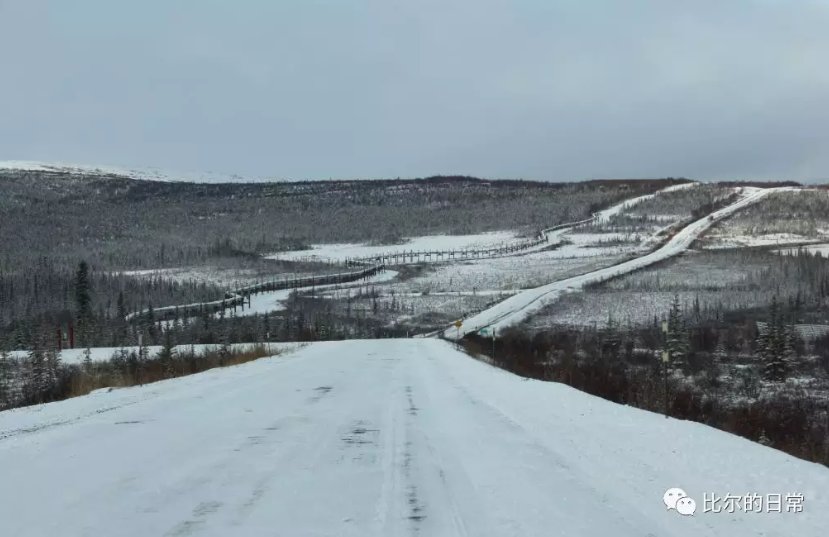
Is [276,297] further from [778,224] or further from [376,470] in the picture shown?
[778,224]

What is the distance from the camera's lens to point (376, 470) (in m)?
6.92

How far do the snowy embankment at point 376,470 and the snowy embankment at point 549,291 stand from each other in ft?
87.1

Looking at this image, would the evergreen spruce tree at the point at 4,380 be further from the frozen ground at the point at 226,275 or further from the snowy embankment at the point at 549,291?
the frozen ground at the point at 226,275

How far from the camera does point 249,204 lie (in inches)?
7392

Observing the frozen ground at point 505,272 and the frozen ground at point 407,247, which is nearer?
the frozen ground at point 505,272

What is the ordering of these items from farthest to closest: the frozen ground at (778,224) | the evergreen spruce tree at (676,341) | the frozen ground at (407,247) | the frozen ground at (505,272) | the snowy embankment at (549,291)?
the frozen ground at (407,247), the frozen ground at (778,224), the frozen ground at (505,272), the snowy embankment at (549,291), the evergreen spruce tree at (676,341)

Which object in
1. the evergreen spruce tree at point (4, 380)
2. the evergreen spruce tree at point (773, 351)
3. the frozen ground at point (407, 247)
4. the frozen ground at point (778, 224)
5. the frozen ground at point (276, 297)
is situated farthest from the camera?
the frozen ground at point (407, 247)

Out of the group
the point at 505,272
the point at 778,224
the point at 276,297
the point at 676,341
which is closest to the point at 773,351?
the point at 676,341

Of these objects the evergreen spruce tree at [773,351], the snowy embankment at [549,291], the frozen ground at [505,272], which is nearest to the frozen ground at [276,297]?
the frozen ground at [505,272]

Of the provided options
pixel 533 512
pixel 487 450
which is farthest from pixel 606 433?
pixel 533 512

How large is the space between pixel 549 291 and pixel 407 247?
187 ft

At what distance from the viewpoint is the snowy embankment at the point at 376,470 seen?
533 cm

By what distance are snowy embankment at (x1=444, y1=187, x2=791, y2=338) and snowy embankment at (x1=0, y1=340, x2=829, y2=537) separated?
2655 centimetres

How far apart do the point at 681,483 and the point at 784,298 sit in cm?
4738
